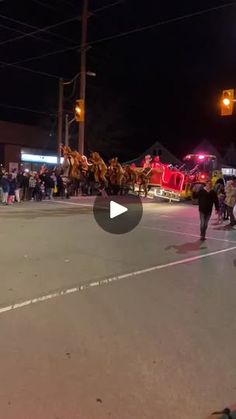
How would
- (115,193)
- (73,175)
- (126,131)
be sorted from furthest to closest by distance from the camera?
(126,131) → (115,193) → (73,175)

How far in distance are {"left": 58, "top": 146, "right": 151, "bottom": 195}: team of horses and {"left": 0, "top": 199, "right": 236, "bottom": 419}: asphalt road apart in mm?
13613

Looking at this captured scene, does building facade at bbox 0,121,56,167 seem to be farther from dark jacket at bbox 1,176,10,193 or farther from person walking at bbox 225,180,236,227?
person walking at bbox 225,180,236,227

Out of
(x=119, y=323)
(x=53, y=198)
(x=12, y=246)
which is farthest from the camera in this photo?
(x=53, y=198)

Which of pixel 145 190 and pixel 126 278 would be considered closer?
pixel 126 278

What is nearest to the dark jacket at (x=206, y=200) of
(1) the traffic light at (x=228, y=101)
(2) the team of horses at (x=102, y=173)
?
(1) the traffic light at (x=228, y=101)

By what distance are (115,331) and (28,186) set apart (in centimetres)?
2208

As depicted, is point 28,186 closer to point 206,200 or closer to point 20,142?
point 206,200

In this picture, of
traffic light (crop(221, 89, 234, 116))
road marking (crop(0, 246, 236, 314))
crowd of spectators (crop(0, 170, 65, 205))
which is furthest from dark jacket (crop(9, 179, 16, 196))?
road marking (crop(0, 246, 236, 314))

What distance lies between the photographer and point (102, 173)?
27.4 metres

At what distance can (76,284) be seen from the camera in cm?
852

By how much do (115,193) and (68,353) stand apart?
93.1ft

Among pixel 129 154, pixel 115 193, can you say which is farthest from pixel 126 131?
pixel 115 193

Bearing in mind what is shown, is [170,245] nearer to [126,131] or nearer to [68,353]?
[68,353]
